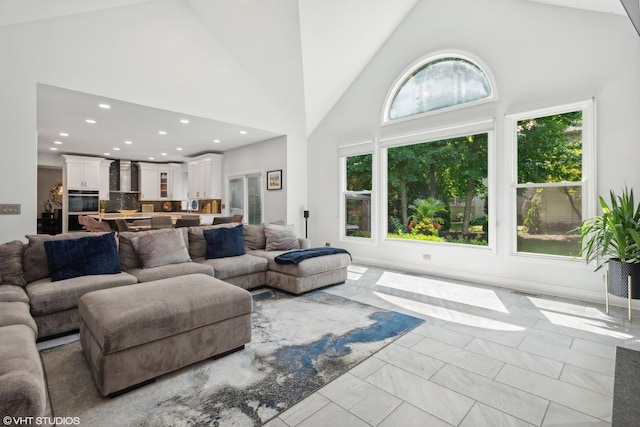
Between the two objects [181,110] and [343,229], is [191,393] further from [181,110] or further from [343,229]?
[343,229]

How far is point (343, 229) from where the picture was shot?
6.46m

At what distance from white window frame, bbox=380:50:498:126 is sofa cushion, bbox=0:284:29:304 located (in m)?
5.17

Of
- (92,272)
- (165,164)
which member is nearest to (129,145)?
(165,164)

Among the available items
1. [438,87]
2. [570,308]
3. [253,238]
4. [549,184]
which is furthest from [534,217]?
[253,238]

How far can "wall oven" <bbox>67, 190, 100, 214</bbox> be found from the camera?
27.2ft

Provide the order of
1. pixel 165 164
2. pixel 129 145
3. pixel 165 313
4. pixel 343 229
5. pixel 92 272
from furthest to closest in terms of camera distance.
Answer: pixel 165 164
pixel 129 145
pixel 343 229
pixel 92 272
pixel 165 313

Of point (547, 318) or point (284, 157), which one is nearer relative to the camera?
point (547, 318)

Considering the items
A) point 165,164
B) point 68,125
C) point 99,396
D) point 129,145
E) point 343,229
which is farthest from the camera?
point 165,164

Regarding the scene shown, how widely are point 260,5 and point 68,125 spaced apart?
4.03 m

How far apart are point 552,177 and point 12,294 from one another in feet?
18.7

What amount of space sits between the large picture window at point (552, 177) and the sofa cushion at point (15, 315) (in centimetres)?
A: 508

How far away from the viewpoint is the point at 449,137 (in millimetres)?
4883

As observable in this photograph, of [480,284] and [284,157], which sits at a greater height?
[284,157]

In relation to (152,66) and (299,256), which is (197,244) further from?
(152,66)
